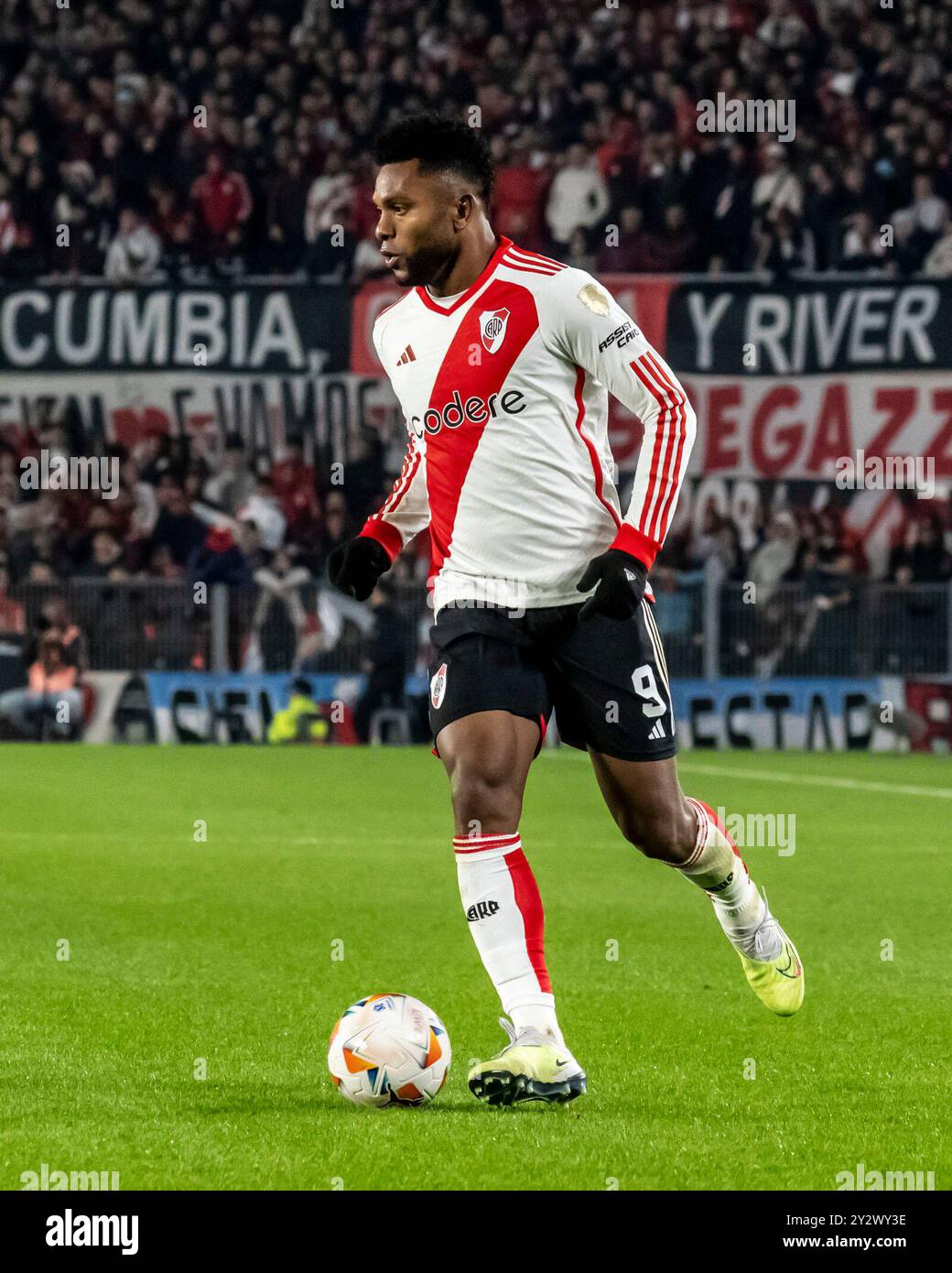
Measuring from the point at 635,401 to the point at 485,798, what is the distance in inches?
42.3

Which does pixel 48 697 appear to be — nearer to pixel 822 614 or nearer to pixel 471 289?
pixel 822 614

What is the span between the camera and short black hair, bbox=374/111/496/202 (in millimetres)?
5473

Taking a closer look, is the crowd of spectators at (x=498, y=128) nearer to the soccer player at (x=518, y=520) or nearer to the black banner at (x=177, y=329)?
the black banner at (x=177, y=329)

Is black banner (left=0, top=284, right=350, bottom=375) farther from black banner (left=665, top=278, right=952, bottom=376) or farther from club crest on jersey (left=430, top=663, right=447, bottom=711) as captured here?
club crest on jersey (left=430, top=663, right=447, bottom=711)

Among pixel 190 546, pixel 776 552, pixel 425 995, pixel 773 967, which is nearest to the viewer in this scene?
pixel 773 967

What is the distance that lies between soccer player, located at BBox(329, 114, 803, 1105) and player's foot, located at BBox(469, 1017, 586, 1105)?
0.07m

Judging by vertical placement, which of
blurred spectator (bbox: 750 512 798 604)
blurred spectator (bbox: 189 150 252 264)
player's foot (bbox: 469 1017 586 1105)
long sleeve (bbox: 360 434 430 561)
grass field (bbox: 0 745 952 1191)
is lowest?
grass field (bbox: 0 745 952 1191)

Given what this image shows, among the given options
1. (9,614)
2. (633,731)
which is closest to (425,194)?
(633,731)

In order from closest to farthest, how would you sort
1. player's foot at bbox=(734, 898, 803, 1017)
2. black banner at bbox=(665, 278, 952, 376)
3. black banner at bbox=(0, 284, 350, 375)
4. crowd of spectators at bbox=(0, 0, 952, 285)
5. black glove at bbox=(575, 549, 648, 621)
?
1. black glove at bbox=(575, 549, 648, 621)
2. player's foot at bbox=(734, 898, 803, 1017)
3. black banner at bbox=(665, 278, 952, 376)
4. black banner at bbox=(0, 284, 350, 375)
5. crowd of spectators at bbox=(0, 0, 952, 285)

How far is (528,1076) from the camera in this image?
511cm

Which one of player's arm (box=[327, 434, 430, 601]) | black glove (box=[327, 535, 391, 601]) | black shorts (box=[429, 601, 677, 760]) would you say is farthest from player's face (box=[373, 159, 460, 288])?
black shorts (box=[429, 601, 677, 760])

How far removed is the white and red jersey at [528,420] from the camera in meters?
5.40

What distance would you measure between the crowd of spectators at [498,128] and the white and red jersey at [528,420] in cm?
1549

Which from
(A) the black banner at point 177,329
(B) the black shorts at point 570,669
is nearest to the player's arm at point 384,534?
(B) the black shorts at point 570,669
